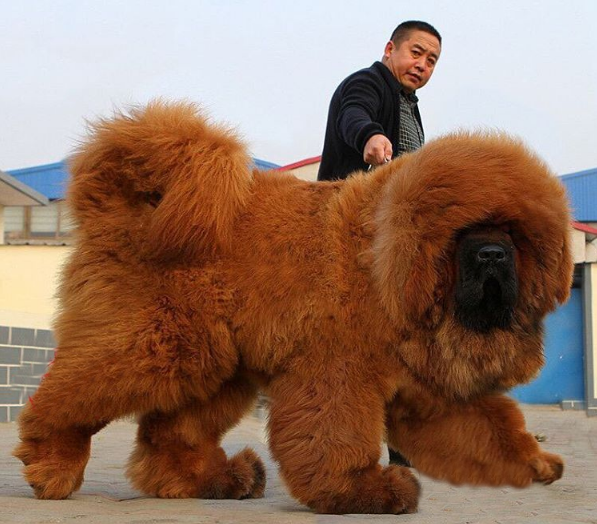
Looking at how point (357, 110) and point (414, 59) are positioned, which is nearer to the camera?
point (357, 110)

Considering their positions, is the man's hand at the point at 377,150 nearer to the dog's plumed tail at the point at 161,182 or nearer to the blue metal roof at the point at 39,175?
the dog's plumed tail at the point at 161,182

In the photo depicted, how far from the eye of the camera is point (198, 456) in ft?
13.0

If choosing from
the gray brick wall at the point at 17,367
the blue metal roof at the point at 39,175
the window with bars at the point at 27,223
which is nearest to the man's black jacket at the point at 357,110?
the gray brick wall at the point at 17,367

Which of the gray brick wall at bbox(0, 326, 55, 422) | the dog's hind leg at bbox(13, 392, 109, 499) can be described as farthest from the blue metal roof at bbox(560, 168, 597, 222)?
the dog's hind leg at bbox(13, 392, 109, 499)

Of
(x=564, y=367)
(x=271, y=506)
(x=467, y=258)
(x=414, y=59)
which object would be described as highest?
(x=414, y=59)

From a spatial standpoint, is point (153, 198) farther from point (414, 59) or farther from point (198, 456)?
point (414, 59)

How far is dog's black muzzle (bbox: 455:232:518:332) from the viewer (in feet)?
10.5

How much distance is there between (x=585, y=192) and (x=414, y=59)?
740 inches

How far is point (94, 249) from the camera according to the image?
146 inches

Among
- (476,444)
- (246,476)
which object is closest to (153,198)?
(246,476)

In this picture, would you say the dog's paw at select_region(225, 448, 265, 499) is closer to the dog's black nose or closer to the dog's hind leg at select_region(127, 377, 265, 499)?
the dog's hind leg at select_region(127, 377, 265, 499)

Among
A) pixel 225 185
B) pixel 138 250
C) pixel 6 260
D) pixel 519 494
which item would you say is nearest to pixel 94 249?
pixel 138 250

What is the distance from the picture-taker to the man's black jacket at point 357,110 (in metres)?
4.39

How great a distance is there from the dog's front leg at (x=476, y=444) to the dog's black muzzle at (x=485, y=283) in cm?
40
